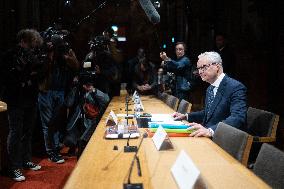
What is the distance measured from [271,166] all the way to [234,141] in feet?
1.84

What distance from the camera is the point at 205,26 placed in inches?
371

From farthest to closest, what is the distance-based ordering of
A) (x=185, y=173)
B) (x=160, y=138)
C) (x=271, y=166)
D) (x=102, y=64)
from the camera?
(x=102, y=64), (x=160, y=138), (x=271, y=166), (x=185, y=173)

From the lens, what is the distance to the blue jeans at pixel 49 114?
479 cm

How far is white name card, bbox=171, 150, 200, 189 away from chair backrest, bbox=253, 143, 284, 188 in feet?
1.56

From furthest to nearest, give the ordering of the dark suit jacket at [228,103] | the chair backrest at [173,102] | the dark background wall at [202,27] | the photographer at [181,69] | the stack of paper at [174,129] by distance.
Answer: the dark background wall at [202,27] → the photographer at [181,69] → the chair backrest at [173,102] → the dark suit jacket at [228,103] → the stack of paper at [174,129]

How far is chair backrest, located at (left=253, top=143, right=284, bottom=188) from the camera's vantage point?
1595 millimetres

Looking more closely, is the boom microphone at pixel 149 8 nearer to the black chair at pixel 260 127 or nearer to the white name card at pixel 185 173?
the black chair at pixel 260 127

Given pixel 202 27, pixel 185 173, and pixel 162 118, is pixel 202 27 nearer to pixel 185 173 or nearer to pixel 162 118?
pixel 162 118

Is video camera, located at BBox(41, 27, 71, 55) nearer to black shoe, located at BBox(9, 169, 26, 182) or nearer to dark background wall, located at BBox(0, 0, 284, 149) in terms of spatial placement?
dark background wall, located at BBox(0, 0, 284, 149)

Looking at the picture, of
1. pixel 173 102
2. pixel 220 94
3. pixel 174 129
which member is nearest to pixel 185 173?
pixel 174 129

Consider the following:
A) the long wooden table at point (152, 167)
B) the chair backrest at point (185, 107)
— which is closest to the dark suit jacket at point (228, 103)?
the long wooden table at point (152, 167)

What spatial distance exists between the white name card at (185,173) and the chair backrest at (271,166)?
1.56ft

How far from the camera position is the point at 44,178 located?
4.08m

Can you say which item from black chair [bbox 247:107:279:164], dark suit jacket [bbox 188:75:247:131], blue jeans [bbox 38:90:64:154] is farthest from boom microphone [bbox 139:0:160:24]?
blue jeans [bbox 38:90:64:154]
